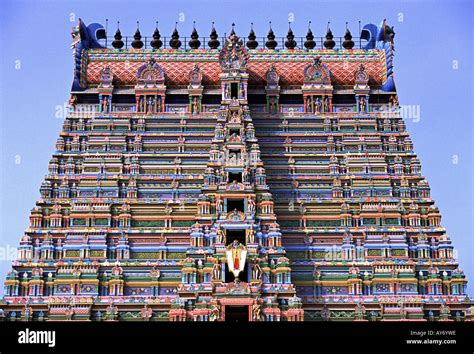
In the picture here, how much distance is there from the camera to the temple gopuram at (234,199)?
62938mm

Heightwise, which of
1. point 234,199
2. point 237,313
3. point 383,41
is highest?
point 383,41

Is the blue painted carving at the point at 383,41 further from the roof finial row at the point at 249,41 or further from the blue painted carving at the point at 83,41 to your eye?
the blue painted carving at the point at 83,41

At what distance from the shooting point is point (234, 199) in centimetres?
6469

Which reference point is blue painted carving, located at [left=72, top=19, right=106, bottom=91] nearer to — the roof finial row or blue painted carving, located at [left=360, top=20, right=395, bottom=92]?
the roof finial row

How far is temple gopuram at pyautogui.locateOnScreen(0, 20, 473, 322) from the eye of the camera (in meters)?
62.9

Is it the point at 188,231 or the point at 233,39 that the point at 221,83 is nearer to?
the point at 233,39

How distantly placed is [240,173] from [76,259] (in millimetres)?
14539

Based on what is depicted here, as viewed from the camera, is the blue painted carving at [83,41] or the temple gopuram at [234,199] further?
the blue painted carving at [83,41]

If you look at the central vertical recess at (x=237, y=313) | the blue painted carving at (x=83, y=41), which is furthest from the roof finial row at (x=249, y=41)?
the central vertical recess at (x=237, y=313)

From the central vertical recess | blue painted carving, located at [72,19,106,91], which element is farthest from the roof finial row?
the central vertical recess

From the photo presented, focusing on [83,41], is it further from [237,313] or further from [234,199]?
[237,313]

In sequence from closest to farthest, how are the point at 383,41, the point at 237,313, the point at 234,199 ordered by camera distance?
the point at 237,313
the point at 234,199
the point at 383,41

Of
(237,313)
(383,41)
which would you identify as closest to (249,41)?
(383,41)
